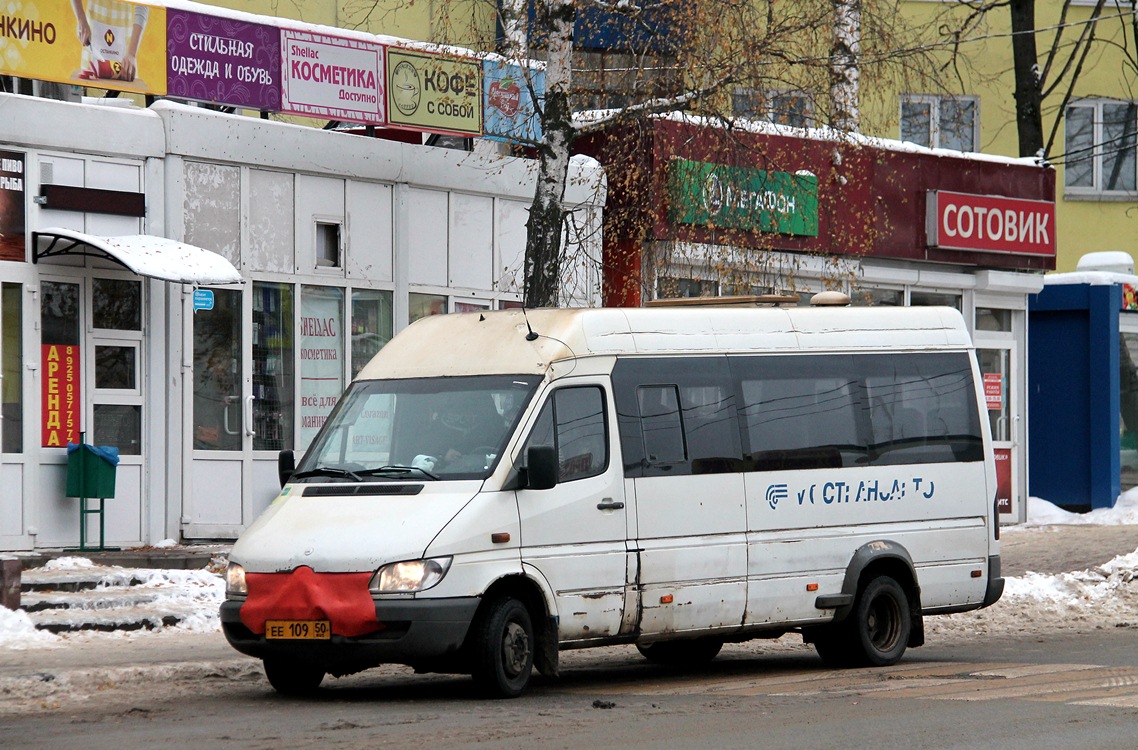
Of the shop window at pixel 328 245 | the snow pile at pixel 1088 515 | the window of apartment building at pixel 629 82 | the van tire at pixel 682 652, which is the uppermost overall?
the window of apartment building at pixel 629 82

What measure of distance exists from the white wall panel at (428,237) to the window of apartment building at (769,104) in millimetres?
3638

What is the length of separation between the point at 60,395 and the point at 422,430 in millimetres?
6970

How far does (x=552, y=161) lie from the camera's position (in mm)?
17812

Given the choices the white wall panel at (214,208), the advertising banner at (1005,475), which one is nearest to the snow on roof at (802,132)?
the white wall panel at (214,208)

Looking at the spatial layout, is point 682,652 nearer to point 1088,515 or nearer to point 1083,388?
point 1088,515

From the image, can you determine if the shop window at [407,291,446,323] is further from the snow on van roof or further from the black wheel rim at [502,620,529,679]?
the black wheel rim at [502,620,529,679]

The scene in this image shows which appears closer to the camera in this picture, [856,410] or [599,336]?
[599,336]

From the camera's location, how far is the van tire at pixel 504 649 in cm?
1067

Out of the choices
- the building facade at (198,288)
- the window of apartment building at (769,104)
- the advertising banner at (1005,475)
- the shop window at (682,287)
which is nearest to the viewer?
the building facade at (198,288)

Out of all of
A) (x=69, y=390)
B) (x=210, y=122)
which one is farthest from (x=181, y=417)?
(x=210, y=122)

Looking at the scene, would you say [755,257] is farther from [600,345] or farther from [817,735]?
[817,735]

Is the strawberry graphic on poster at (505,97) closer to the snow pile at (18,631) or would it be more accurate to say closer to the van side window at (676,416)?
the van side window at (676,416)

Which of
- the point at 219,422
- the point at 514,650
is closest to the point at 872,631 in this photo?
the point at 514,650

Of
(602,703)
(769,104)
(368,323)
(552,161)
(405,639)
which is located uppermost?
(769,104)
